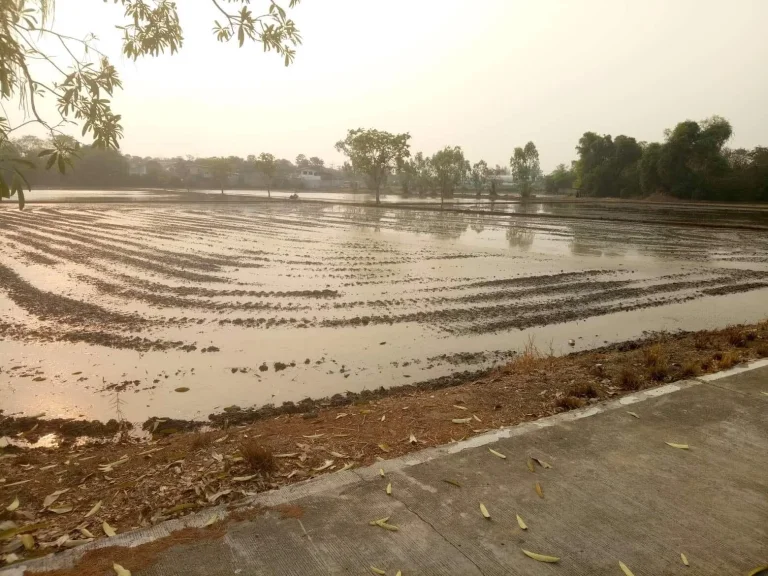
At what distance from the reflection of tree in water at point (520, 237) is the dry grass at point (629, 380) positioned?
44.6 feet

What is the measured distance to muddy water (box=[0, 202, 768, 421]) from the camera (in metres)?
6.12

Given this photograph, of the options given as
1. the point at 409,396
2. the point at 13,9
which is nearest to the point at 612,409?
the point at 409,396

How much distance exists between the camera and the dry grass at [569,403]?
173 inches

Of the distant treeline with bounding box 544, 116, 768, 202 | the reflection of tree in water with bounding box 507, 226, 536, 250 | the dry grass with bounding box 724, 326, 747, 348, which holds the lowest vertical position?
the dry grass with bounding box 724, 326, 747, 348

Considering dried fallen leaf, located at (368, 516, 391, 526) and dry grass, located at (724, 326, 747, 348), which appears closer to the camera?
dried fallen leaf, located at (368, 516, 391, 526)

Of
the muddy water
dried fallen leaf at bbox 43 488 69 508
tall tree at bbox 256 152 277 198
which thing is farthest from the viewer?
tall tree at bbox 256 152 277 198

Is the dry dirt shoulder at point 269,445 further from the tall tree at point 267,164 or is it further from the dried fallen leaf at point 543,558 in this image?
the tall tree at point 267,164

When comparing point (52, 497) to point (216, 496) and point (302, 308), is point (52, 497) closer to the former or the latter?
point (216, 496)

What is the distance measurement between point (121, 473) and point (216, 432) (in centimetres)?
88

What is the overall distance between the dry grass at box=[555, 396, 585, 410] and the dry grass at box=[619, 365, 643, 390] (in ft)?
2.43

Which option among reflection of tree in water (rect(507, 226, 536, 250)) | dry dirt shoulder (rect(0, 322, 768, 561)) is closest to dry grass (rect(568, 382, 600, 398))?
dry dirt shoulder (rect(0, 322, 768, 561))

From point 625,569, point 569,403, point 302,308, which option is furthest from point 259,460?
point 302,308

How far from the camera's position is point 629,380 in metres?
4.96

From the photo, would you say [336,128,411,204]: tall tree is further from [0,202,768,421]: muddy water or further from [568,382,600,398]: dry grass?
[568,382,600,398]: dry grass
